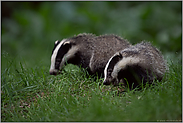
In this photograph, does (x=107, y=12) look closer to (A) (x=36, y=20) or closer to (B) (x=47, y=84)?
(A) (x=36, y=20)

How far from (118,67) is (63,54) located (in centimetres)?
126

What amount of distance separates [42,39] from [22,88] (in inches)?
181

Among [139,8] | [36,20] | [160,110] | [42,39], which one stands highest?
[139,8]

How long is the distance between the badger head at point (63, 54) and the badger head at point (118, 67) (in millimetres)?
1011

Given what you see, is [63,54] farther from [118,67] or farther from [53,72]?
[118,67]

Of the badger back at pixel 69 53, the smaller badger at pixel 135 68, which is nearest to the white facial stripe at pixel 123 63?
the smaller badger at pixel 135 68

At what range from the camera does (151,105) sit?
96.4 inches

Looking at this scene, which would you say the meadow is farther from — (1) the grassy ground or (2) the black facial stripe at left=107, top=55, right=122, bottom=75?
(2) the black facial stripe at left=107, top=55, right=122, bottom=75

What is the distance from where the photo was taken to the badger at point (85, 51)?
3904 millimetres

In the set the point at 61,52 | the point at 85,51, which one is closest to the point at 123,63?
the point at 85,51

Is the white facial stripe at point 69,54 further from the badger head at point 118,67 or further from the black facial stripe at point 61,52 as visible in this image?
the badger head at point 118,67

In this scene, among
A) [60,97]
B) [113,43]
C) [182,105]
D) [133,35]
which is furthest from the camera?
[133,35]

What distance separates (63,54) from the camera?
13.6 ft

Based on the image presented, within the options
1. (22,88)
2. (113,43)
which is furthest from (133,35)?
(22,88)
